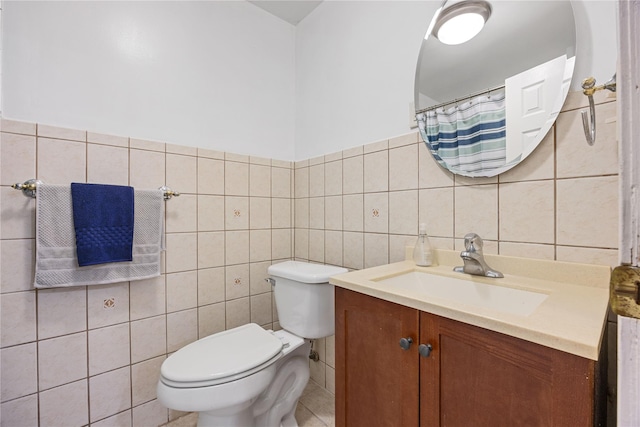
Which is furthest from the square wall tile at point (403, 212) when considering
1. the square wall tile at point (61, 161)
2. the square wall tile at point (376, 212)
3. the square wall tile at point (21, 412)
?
the square wall tile at point (21, 412)

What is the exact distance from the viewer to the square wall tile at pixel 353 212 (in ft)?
4.67

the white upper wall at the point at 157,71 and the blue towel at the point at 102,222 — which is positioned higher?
the white upper wall at the point at 157,71

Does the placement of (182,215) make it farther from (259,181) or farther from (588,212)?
(588,212)

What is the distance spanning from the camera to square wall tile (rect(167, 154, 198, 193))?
138 centimetres

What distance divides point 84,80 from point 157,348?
1.27 m

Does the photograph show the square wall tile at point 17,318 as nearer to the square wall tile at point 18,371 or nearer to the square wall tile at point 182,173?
the square wall tile at point 18,371

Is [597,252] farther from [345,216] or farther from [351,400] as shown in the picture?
[345,216]

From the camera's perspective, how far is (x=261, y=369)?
106 centimetres

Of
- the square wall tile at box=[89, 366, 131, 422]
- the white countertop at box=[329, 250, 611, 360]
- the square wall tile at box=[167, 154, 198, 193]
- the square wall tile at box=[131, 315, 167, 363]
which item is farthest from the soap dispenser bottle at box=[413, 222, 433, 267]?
the square wall tile at box=[89, 366, 131, 422]

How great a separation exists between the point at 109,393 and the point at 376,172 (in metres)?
1.59

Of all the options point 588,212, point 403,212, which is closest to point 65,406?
point 403,212

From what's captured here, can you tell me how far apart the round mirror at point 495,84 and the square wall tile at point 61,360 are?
169 cm

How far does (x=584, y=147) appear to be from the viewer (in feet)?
2.65

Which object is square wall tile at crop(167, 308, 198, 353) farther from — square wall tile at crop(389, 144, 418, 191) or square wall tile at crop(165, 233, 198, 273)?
square wall tile at crop(389, 144, 418, 191)
